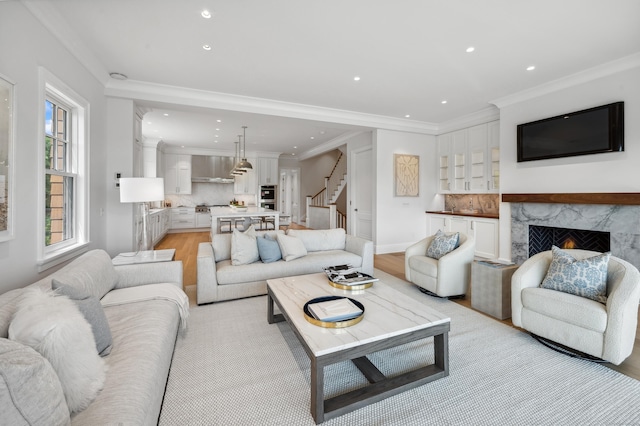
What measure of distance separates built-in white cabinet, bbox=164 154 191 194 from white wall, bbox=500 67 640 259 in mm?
8335

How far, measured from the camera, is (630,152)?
11.1 ft

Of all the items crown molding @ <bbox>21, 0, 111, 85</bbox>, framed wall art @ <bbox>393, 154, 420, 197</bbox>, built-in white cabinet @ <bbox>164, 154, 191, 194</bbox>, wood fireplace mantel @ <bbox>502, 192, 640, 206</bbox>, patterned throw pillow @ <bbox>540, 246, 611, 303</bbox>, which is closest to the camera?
patterned throw pillow @ <bbox>540, 246, 611, 303</bbox>

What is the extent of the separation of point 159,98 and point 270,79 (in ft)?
5.44

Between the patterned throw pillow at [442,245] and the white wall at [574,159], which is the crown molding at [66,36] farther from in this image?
the white wall at [574,159]

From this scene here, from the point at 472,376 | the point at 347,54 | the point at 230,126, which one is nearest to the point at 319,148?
the point at 230,126

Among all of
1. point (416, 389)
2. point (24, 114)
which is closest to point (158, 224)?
point (24, 114)

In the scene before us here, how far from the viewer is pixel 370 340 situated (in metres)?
1.63

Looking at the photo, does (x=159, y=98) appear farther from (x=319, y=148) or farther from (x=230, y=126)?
(x=319, y=148)

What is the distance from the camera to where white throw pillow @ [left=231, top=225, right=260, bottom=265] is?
339cm

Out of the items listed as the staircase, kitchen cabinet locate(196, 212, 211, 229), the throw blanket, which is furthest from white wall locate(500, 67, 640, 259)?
kitchen cabinet locate(196, 212, 211, 229)

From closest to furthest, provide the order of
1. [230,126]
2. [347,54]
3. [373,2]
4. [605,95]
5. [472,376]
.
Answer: [472,376]
[373,2]
[347,54]
[605,95]
[230,126]

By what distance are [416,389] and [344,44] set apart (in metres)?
3.15

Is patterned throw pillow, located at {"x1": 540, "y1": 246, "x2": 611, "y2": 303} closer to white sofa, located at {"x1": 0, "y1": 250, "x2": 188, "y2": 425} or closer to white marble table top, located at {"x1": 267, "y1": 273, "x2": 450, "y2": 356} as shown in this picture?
white marble table top, located at {"x1": 267, "y1": 273, "x2": 450, "y2": 356}

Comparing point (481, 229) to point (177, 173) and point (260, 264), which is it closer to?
point (260, 264)
